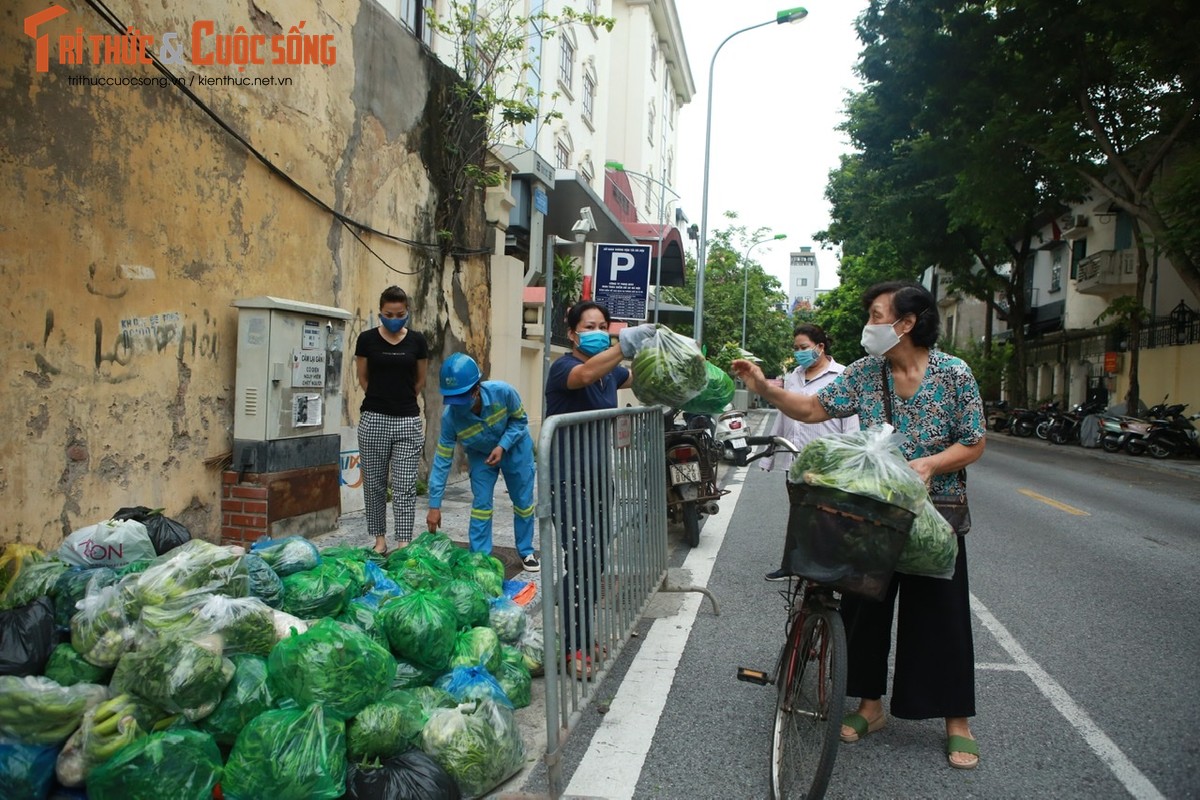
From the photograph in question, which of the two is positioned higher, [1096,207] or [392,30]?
[1096,207]

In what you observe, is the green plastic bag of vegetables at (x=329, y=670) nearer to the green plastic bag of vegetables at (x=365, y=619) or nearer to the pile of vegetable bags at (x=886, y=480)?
the green plastic bag of vegetables at (x=365, y=619)

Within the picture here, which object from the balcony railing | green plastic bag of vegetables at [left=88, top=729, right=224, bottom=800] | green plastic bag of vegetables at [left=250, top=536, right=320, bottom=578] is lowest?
green plastic bag of vegetables at [left=88, top=729, right=224, bottom=800]

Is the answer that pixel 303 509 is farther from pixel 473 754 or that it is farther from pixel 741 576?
pixel 473 754

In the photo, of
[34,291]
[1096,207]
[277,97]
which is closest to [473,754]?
[34,291]

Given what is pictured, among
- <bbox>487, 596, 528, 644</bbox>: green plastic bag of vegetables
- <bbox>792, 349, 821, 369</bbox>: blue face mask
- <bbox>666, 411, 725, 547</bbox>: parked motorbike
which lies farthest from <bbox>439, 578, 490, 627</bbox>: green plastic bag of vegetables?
<bbox>792, 349, 821, 369</bbox>: blue face mask

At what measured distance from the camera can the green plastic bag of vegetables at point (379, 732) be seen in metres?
2.93

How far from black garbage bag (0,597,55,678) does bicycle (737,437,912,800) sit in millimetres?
2568

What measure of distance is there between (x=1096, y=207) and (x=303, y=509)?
30.1 metres

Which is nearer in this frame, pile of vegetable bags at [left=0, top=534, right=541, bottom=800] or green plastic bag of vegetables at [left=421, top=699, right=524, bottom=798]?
pile of vegetable bags at [left=0, top=534, right=541, bottom=800]

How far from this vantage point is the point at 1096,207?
94.2ft

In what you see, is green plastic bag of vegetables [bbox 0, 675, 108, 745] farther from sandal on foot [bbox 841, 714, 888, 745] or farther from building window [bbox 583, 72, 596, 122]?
building window [bbox 583, 72, 596, 122]

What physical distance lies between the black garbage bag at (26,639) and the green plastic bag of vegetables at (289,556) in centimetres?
92

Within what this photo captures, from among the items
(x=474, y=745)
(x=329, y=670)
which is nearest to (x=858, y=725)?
(x=474, y=745)

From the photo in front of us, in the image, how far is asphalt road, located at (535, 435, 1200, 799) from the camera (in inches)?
125
